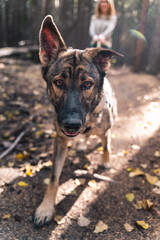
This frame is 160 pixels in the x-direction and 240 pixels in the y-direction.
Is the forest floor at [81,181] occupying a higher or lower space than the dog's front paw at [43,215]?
lower

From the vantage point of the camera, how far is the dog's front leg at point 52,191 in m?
2.57

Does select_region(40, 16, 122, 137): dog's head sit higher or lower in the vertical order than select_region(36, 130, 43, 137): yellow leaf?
higher

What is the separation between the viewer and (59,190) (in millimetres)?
3082

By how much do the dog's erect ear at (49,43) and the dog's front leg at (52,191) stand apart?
1.05 metres

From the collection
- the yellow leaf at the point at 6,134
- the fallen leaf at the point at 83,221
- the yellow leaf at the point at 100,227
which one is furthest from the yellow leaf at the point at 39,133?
the yellow leaf at the point at 100,227

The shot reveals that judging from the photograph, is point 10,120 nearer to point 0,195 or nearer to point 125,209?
point 0,195

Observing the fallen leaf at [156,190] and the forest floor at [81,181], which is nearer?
the forest floor at [81,181]

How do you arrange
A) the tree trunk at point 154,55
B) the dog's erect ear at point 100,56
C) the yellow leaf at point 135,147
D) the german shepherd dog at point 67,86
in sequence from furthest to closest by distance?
the tree trunk at point 154,55
the yellow leaf at point 135,147
the dog's erect ear at point 100,56
the german shepherd dog at point 67,86

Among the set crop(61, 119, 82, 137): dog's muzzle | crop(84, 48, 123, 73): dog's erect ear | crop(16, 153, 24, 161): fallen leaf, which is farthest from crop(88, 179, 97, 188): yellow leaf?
crop(84, 48, 123, 73): dog's erect ear

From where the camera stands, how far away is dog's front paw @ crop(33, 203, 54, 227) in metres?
2.54

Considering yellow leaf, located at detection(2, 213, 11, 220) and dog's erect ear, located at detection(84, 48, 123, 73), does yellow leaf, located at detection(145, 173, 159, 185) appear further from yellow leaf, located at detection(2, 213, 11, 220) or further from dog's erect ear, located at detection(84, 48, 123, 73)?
yellow leaf, located at detection(2, 213, 11, 220)

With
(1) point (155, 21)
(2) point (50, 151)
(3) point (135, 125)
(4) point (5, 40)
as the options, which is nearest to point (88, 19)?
(1) point (155, 21)

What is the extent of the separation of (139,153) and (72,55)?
88.9 inches

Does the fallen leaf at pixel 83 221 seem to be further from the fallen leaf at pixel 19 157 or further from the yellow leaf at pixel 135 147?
the yellow leaf at pixel 135 147
